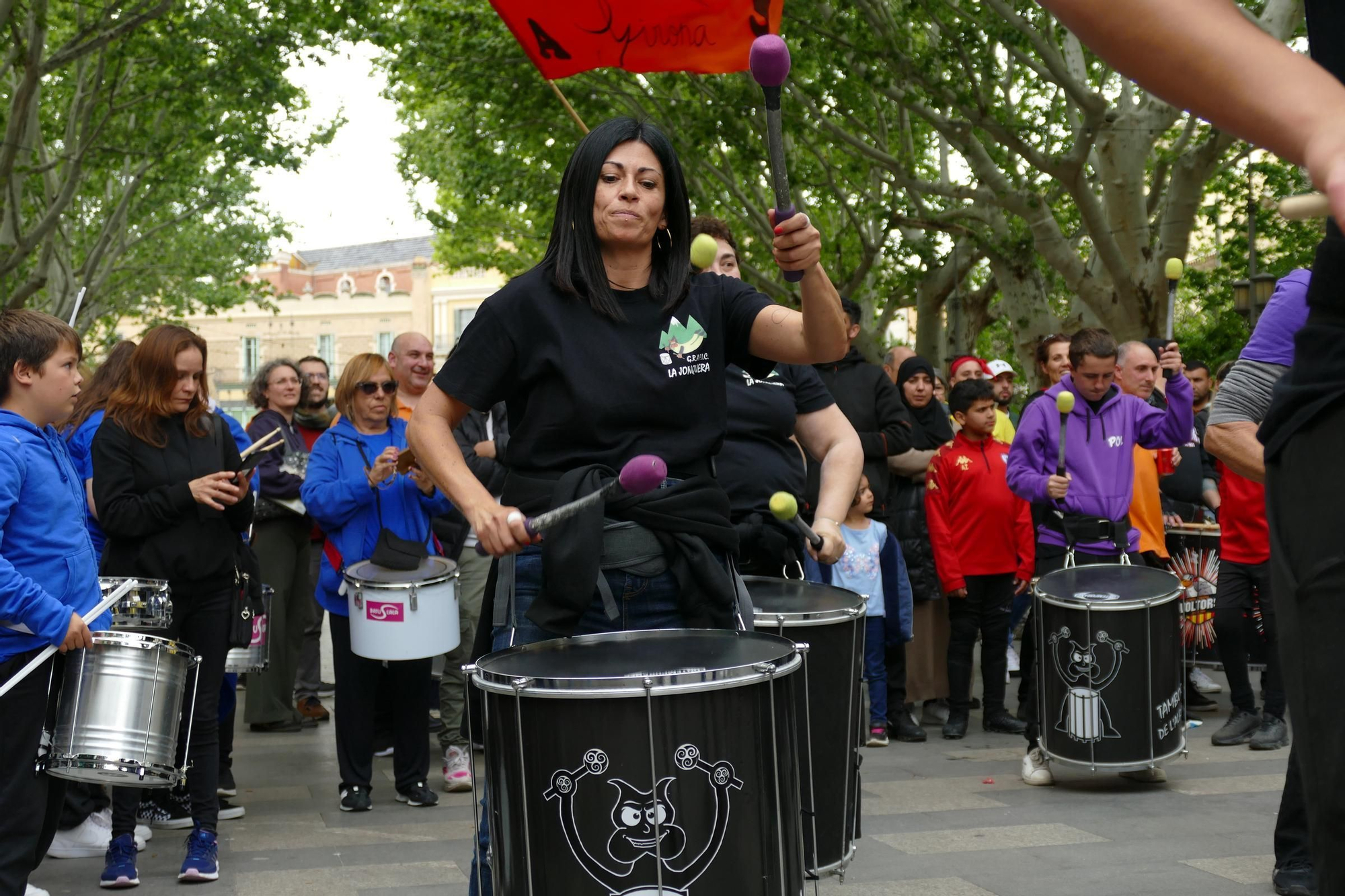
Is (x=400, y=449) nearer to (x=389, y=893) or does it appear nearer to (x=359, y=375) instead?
(x=359, y=375)

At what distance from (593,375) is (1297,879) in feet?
10.6

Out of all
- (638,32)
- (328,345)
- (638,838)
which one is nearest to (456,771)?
(638,32)

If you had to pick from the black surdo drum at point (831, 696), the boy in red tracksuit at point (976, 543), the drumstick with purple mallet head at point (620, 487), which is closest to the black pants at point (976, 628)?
the boy in red tracksuit at point (976, 543)

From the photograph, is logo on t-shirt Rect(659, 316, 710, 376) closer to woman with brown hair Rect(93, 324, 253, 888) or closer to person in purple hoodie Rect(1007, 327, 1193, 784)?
woman with brown hair Rect(93, 324, 253, 888)

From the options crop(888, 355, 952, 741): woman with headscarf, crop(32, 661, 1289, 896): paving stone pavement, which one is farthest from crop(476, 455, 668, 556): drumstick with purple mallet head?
crop(888, 355, 952, 741): woman with headscarf

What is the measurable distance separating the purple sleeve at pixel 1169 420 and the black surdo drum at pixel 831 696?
3537 mm

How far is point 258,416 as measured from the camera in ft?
31.9

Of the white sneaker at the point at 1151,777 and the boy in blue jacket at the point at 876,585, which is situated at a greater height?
the boy in blue jacket at the point at 876,585

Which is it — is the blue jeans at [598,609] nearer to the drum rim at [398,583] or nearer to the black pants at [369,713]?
the drum rim at [398,583]

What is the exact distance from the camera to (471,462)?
768 centimetres

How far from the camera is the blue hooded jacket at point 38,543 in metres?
4.59

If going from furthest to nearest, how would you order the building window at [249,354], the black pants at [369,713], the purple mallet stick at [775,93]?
the building window at [249,354]
the black pants at [369,713]
the purple mallet stick at [775,93]

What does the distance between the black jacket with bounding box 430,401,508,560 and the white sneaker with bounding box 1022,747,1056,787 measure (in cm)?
290

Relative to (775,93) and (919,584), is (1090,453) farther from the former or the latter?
(775,93)
